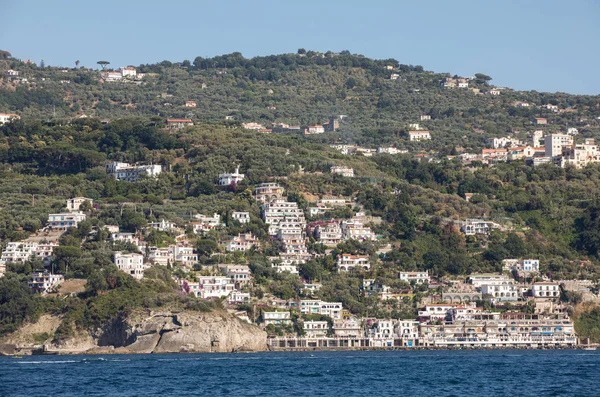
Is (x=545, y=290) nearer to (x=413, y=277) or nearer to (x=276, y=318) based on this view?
(x=413, y=277)

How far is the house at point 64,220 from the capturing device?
92.1 meters

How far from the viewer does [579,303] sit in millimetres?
88125

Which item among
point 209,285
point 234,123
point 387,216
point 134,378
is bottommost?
point 134,378

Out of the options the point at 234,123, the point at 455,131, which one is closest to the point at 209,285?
the point at 234,123

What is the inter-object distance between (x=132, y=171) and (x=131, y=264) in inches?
1111

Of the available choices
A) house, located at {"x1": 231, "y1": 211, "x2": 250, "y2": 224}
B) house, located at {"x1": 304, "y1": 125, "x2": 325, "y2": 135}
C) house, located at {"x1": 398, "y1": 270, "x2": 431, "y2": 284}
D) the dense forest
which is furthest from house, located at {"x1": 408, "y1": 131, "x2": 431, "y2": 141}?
house, located at {"x1": 398, "y1": 270, "x2": 431, "y2": 284}

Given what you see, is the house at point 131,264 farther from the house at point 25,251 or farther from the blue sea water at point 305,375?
the blue sea water at point 305,375

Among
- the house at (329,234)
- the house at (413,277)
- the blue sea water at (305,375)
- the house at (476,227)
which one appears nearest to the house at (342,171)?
the house at (329,234)

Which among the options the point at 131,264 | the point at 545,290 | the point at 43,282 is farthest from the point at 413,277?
the point at 43,282

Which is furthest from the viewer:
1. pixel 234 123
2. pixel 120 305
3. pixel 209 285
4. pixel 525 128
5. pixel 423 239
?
pixel 525 128

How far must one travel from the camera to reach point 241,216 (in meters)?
99.1

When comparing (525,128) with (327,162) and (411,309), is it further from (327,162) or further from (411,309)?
(411,309)

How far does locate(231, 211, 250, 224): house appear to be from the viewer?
98.6 m

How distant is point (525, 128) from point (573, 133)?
10547 millimetres
